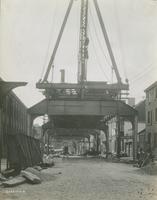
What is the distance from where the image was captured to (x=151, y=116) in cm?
5219

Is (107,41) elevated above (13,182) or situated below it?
above

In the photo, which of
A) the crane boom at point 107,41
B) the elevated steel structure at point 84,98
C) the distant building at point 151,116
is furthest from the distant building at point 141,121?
the crane boom at point 107,41

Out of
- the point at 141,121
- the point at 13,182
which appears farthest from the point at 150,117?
the point at 13,182

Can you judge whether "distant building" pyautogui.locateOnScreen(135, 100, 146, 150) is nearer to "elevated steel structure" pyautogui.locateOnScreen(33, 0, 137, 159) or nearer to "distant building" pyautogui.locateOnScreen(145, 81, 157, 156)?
"distant building" pyautogui.locateOnScreen(145, 81, 157, 156)

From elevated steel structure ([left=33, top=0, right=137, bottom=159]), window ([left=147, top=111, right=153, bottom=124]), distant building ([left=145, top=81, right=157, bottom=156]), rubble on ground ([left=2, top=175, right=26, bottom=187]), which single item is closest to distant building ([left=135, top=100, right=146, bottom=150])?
window ([left=147, top=111, right=153, bottom=124])

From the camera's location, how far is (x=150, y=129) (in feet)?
171

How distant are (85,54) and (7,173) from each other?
24653mm

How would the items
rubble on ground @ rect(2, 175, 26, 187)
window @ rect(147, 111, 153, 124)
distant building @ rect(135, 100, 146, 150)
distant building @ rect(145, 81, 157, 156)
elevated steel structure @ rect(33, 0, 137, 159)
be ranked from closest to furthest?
1. rubble on ground @ rect(2, 175, 26, 187)
2. elevated steel structure @ rect(33, 0, 137, 159)
3. distant building @ rect(145, 81, 157, 156)
4. window @ rect(147, 111, 153, 124)
5. distant building @ rect(135, 100, 146, 150)

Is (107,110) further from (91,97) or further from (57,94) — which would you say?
(57,94)

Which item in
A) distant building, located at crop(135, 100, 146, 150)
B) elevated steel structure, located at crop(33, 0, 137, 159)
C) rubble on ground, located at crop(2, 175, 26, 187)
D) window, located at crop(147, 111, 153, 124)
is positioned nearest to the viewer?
rubble on ground, located at crop(2, 175, 26, 187)

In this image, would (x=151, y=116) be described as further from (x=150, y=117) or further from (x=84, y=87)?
(x=84, y=87)

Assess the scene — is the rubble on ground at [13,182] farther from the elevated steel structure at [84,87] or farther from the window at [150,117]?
the window at [150,117]

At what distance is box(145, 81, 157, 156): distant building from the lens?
163 ft

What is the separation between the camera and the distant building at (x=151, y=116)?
49.7m
